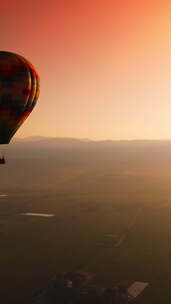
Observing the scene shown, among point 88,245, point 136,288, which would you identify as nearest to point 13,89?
point 136,288

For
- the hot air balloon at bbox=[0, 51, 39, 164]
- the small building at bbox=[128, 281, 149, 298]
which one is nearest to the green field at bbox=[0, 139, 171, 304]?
the small building at bbox=[128, 281, 149, 298]

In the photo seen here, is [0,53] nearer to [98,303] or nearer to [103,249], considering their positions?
[98,303]

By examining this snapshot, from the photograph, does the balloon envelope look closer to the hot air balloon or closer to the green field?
the hot air balloon

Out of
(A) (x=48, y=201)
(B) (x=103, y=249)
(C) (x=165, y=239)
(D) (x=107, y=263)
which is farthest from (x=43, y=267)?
(A) (x=48, y=201)

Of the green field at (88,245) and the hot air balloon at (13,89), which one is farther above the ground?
the hot air balloon at (13,89)

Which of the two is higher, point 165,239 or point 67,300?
point 67,300

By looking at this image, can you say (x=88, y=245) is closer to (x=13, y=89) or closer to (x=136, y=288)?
(x=136, y=288)

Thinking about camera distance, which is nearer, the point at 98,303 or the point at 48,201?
the point at 98,303

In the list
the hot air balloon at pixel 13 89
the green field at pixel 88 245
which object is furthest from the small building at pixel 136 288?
the hot air balloon at pixel 13 89

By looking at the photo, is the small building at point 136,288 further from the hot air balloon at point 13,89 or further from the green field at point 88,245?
the hot air balloon at point 13,89
